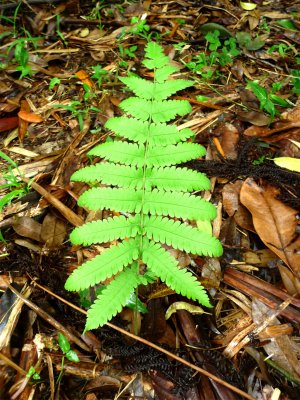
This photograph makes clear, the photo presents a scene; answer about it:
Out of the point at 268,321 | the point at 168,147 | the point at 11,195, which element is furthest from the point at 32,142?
the point at 268,321

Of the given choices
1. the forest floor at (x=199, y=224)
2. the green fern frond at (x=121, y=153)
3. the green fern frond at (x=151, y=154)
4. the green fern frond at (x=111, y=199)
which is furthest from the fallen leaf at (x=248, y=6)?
the green fern frond at (x=111, y=199)

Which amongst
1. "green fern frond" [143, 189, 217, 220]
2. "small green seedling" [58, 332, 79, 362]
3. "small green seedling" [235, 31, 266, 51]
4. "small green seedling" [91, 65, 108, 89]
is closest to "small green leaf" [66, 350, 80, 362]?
"small green seedling" [58, 332, 79, 362]

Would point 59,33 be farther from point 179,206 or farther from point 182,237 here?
point 182,237

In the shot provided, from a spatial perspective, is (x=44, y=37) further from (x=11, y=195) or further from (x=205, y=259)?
(x=205, y=259)

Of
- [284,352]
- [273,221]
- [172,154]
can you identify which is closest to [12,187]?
[172,154]

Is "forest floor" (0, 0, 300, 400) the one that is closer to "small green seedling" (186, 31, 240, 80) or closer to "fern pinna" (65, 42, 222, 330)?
"small green seedling" (186, 31, 240, 80)
